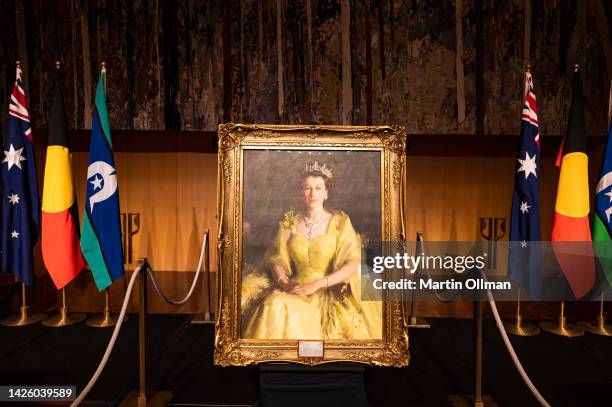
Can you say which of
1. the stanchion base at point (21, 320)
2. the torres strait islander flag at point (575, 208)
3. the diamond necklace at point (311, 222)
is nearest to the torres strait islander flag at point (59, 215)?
the stanchion base at point (21, 320)

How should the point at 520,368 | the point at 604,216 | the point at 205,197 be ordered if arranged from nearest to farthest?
the point at 520,368 < the point at 604,216 < the point at 205,197

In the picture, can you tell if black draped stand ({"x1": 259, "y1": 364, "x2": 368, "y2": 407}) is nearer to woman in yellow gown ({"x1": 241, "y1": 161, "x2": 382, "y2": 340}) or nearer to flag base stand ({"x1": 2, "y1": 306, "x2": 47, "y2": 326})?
woman in yellow gown ({"x1": 241, "y1": 161, "x2": 382, "y2": 340})

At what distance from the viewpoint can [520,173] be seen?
382cm

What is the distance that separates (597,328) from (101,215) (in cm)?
533

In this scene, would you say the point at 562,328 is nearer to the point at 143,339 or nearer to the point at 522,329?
the point at 522,329

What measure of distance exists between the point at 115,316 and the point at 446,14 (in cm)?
595

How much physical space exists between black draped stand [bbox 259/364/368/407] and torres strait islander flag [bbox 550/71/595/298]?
8.69 feet

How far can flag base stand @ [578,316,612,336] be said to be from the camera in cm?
392

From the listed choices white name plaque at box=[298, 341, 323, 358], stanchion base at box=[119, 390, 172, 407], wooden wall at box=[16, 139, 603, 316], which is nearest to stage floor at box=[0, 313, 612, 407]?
stanchion base at box=[119, 390, 172, 407]

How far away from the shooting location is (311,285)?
254 cm

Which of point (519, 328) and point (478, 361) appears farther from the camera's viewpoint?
point (519, 328)

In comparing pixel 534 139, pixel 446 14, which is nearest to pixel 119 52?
pixel 446 14

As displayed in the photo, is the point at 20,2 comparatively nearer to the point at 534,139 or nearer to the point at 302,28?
Answer: the point at 302,28

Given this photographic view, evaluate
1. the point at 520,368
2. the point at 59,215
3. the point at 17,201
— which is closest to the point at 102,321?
the point at 59,215
